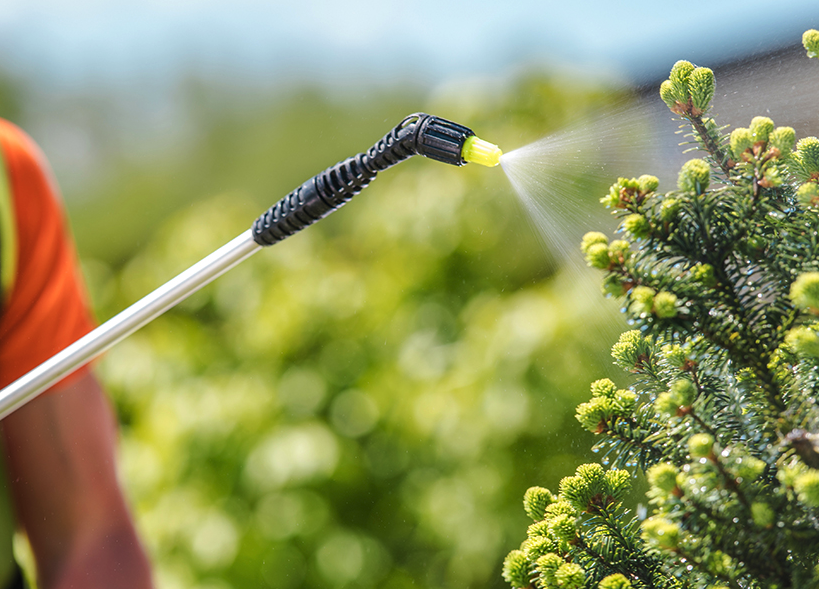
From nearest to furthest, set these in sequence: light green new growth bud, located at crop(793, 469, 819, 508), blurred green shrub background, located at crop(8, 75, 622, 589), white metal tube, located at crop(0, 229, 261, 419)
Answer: light green new growth bud, located at crop(793, 469, 819, 508) < white metal tube, located at crop(0, 229, 261, 419) < blurred green shrub background, located at crop(8, 75, 622, 589)

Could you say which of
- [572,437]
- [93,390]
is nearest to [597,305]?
[572,437]

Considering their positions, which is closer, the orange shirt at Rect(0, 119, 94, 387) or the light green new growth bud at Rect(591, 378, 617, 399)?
the light green new growth bud at Rect(591, 378, 617, 399)

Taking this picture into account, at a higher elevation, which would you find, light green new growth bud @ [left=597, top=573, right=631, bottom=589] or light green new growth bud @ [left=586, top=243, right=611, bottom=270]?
light green new growth bud @ [left=586, top=243, right=611, bottom=270]

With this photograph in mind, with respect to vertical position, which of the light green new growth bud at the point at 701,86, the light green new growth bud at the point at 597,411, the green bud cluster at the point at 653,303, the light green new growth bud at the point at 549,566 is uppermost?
the light green new growth bud at the point at 701,86

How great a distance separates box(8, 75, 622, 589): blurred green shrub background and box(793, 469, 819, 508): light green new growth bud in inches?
13.8

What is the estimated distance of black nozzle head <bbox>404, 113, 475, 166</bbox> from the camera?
435mm

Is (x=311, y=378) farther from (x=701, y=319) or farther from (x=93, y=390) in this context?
(x=701, y=319)

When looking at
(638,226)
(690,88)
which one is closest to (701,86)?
(690,88)

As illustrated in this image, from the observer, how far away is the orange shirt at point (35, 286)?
1009 millimetres

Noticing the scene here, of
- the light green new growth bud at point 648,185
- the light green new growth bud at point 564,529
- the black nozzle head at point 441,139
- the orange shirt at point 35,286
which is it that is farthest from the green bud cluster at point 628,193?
the orange shirt at point 35,286

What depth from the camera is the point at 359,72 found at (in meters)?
1.37

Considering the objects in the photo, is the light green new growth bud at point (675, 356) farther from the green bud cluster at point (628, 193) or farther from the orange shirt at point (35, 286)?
the orange shirt at point (35, 286)

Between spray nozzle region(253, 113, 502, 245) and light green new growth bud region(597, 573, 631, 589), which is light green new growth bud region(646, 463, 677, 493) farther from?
spray nozzle region(253, 113, 502, 245)

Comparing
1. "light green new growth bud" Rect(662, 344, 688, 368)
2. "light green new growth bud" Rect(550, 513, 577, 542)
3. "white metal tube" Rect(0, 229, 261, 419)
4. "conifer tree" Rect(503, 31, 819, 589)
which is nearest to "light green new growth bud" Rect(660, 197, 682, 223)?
"conifer tree" Rect(503, 31, 819, 589)
